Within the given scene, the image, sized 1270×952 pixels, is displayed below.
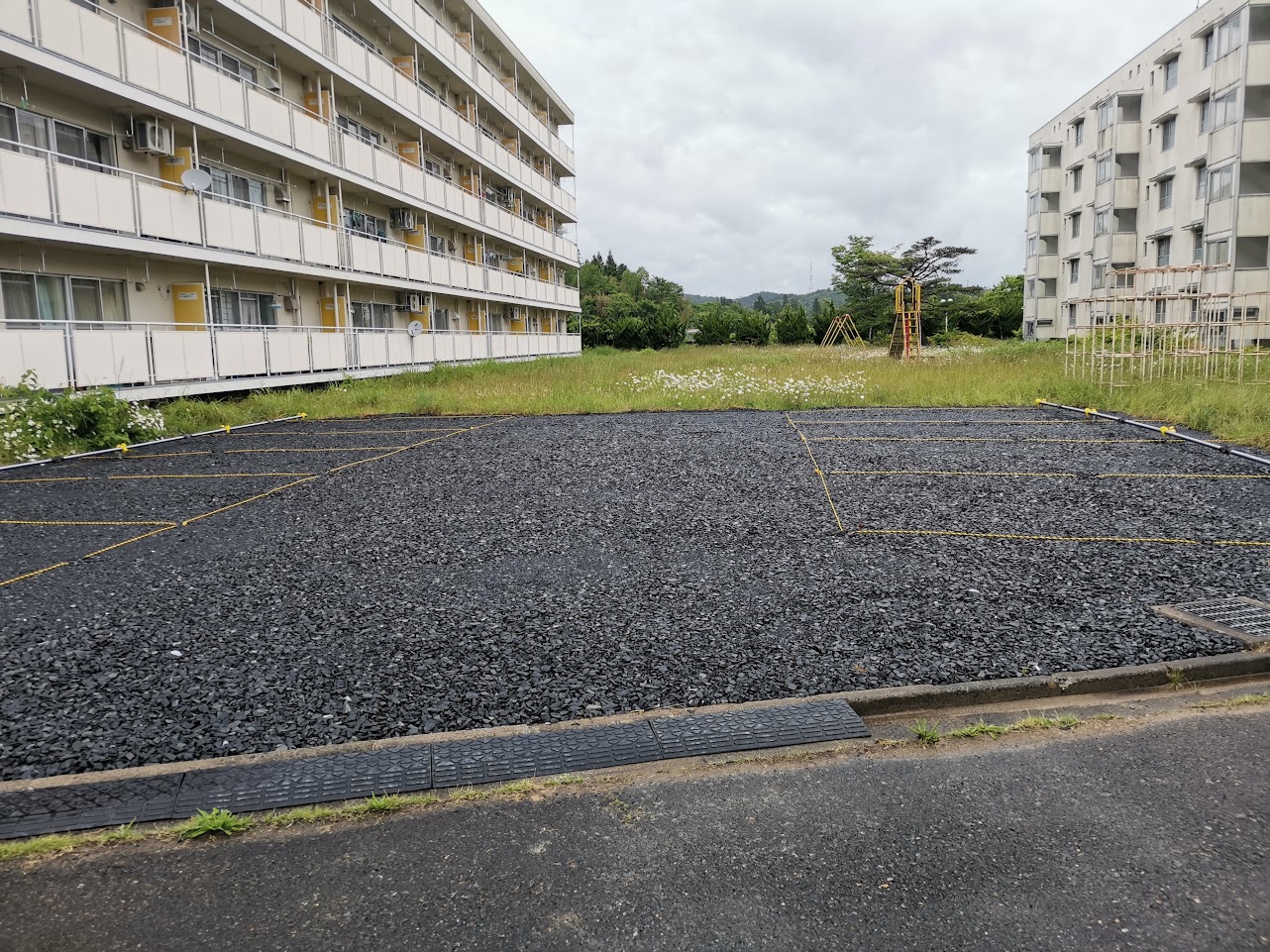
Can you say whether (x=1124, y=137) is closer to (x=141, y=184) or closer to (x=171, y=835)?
(x=141, y=184)

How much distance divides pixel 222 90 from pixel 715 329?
4649 cm

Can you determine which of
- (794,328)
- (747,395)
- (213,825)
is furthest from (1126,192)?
(213,825)

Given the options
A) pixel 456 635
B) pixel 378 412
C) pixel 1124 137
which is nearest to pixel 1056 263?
pixel 1124 137

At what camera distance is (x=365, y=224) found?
22.2 meters

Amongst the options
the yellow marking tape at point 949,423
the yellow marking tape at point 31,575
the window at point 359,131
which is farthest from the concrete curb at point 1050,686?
the window at point 359,131

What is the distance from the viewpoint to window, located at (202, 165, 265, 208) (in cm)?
1578

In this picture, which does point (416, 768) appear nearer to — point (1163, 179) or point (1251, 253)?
point (1251, 253)

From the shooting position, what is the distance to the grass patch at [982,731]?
306 centimetres

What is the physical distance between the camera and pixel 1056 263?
4781 cm

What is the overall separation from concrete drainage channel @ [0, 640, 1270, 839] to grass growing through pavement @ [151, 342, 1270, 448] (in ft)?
27.8

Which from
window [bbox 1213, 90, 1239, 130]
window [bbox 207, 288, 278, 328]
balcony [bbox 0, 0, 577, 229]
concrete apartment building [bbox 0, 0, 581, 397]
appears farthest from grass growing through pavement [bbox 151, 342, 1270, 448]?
window [bbox 1213, 90, 1239, 130]

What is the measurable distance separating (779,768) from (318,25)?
20220mm

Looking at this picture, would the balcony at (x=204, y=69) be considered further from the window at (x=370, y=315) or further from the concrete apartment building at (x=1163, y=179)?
the concrete apartment building at (x=1163, y=179)

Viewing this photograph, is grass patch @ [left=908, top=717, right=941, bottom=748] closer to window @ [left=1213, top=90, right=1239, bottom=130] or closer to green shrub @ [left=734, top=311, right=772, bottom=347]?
window @ [left=1213, top=90, right=1239, bottom=130]
